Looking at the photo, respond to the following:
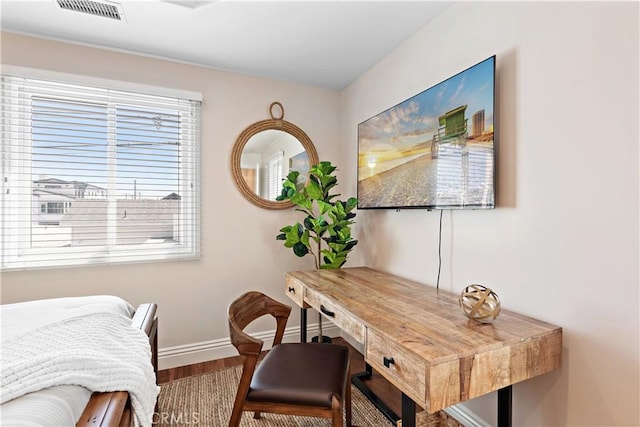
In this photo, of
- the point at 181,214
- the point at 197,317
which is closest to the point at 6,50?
the point at 181,214

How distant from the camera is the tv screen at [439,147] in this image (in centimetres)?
146

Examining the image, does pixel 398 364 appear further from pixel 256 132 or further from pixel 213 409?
pixel 256 132

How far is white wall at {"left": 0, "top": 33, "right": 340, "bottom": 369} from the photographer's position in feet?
6.99

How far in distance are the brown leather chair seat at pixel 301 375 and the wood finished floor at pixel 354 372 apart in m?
0.68

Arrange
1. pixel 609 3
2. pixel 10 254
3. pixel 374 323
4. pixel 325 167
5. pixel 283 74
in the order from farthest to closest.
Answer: pixel 283 74
pixel 325 167
pixel 10 254
pixel 374 323
pixel 609 3

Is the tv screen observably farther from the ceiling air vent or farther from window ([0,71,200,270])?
the ceiling air vent

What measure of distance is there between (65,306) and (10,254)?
105cm

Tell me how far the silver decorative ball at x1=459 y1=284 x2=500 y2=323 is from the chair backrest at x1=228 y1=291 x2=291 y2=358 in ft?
2.87

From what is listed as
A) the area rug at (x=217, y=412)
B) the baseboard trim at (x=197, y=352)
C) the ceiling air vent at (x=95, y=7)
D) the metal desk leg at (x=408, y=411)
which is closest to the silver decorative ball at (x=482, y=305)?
the metal desk leg at (x=408, y=411)

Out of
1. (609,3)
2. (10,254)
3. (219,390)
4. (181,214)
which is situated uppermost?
(609,3)

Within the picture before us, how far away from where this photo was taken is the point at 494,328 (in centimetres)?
118

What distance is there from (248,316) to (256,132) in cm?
165

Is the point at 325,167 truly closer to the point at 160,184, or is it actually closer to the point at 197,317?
the point at 160,184

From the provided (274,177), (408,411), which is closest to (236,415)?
(408,411)
